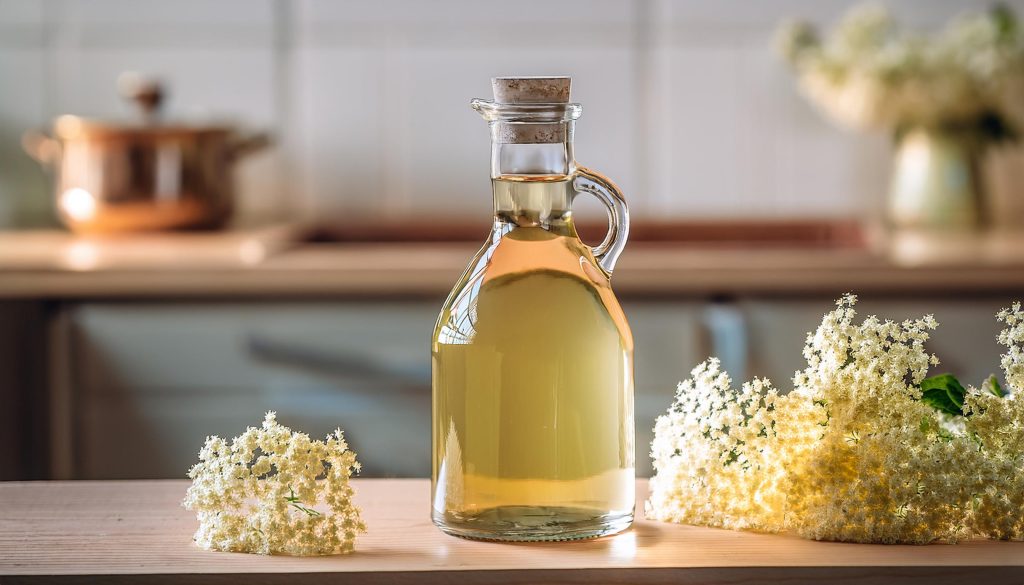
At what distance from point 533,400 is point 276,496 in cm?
12

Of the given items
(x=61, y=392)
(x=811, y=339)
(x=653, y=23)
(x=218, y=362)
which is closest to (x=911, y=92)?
(x=653, y=23)

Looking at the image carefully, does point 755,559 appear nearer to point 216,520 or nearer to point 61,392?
point 216,520

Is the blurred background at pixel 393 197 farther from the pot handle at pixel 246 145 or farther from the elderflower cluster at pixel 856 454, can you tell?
the elderflower cluster at pixel 856 454

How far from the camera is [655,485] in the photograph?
66cm

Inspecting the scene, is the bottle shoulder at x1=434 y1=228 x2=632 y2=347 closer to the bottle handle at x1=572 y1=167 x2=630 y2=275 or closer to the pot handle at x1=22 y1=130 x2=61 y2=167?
the bottle handle at x1=572 y1=167 x2=630 y2=275

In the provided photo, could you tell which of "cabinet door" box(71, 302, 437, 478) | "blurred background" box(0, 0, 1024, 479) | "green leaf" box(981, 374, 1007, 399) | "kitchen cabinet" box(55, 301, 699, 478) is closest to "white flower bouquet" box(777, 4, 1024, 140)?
"blurred background" box(0, 0, 1024, 479)

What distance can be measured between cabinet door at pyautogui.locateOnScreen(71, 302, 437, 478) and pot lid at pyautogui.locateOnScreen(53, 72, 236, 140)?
1.28ft

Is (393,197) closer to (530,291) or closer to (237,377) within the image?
(237,377)

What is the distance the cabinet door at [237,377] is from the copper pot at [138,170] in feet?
1.20

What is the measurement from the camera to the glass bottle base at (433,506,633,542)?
600mm

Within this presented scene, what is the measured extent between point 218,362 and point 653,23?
1.05 meters

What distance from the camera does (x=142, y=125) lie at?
2076 millimetres

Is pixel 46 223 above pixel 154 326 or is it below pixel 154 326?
above

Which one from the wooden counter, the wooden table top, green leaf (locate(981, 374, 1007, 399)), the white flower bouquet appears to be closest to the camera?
the wooden table top
